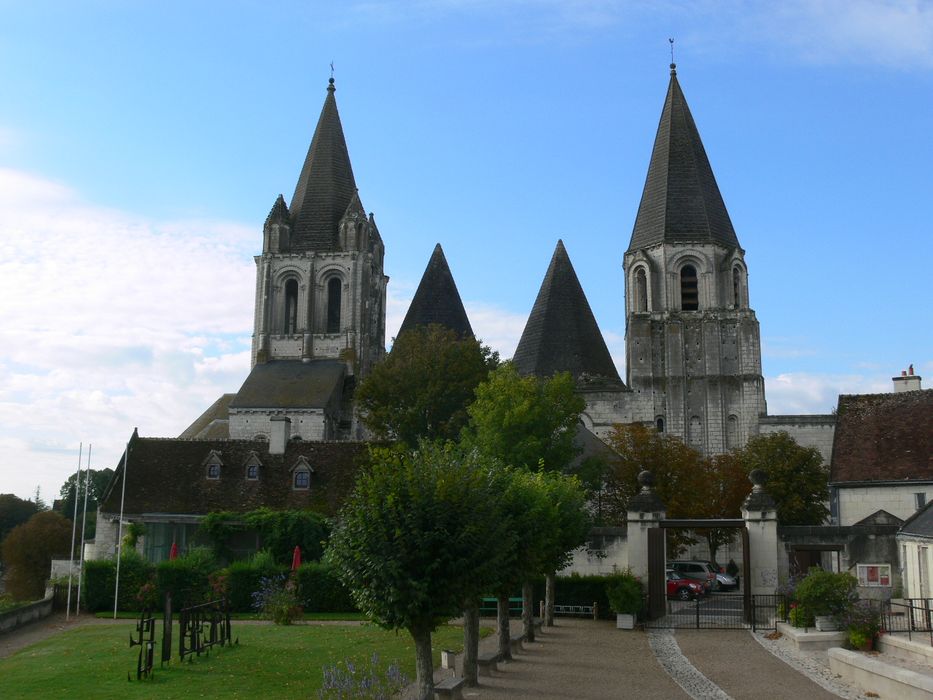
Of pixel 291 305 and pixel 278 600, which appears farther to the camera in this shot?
pixel 291 305

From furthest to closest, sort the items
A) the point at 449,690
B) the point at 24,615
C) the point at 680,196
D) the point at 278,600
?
1. the point at 680,196
2. the point at 24,615
3. the point at 278,600
4. the point at 449,690

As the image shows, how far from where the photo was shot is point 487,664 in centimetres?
1661

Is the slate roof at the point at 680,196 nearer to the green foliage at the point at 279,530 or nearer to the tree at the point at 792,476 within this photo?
the tree at the point at 792,476

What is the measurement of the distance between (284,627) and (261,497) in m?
12.4

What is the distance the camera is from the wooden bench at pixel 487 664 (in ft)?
53.9

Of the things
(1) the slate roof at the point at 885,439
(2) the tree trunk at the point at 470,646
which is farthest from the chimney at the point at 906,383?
(2) the tree trunk at the point at 470,646

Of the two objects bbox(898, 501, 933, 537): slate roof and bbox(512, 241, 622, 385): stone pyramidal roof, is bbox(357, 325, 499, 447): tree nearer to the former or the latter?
bbox(512, 241, 622, 385): stone pyramidal roof

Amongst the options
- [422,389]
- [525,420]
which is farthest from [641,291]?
[525,420]

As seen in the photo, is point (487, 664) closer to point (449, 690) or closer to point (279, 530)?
point (449, 690)

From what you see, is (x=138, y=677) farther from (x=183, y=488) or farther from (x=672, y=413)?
(x=672, y=413)

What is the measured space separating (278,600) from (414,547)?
13413 millimetres

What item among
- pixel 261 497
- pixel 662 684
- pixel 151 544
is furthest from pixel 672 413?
pixel 662 684

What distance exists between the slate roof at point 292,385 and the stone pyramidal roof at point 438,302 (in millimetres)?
5412

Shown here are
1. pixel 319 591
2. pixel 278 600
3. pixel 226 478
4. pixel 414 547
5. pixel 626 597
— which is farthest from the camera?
pixel 226 478
